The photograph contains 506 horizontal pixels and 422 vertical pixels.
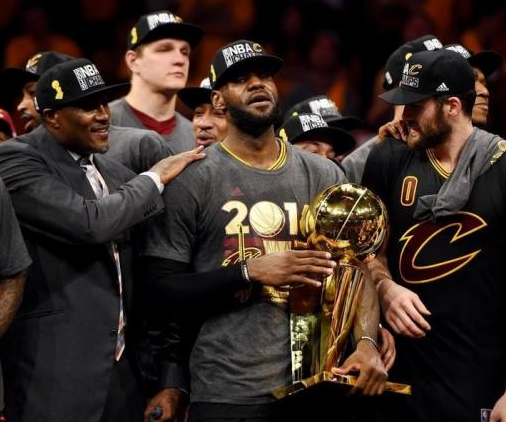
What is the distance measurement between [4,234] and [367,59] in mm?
5201

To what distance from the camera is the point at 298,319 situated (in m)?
3.87

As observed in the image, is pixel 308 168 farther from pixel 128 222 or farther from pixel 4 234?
pixel 4 234

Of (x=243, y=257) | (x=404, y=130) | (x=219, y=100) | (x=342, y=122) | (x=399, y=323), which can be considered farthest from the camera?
(x=342, y=122)

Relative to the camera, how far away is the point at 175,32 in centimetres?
556

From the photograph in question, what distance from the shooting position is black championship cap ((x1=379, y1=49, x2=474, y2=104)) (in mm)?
4102

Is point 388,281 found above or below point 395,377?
above

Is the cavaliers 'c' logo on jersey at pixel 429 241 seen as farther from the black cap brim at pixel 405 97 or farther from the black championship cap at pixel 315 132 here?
the black championship cap at pixel 315 132

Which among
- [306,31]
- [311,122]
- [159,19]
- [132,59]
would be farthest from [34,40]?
[311,122]

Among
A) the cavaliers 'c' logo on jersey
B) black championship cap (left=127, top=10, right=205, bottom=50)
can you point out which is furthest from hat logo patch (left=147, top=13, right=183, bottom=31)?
the cavaliers 'c' logo on jersey

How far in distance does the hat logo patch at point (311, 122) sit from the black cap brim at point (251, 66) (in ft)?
3.36

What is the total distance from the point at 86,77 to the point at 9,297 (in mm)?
845

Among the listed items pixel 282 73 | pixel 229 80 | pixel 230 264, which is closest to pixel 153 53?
pixel 229 80

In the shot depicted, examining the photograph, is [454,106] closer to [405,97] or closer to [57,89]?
[405,97]

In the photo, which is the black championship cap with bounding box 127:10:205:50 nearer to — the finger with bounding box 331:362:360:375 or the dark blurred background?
the finger with bounding box 331:362:360:375
